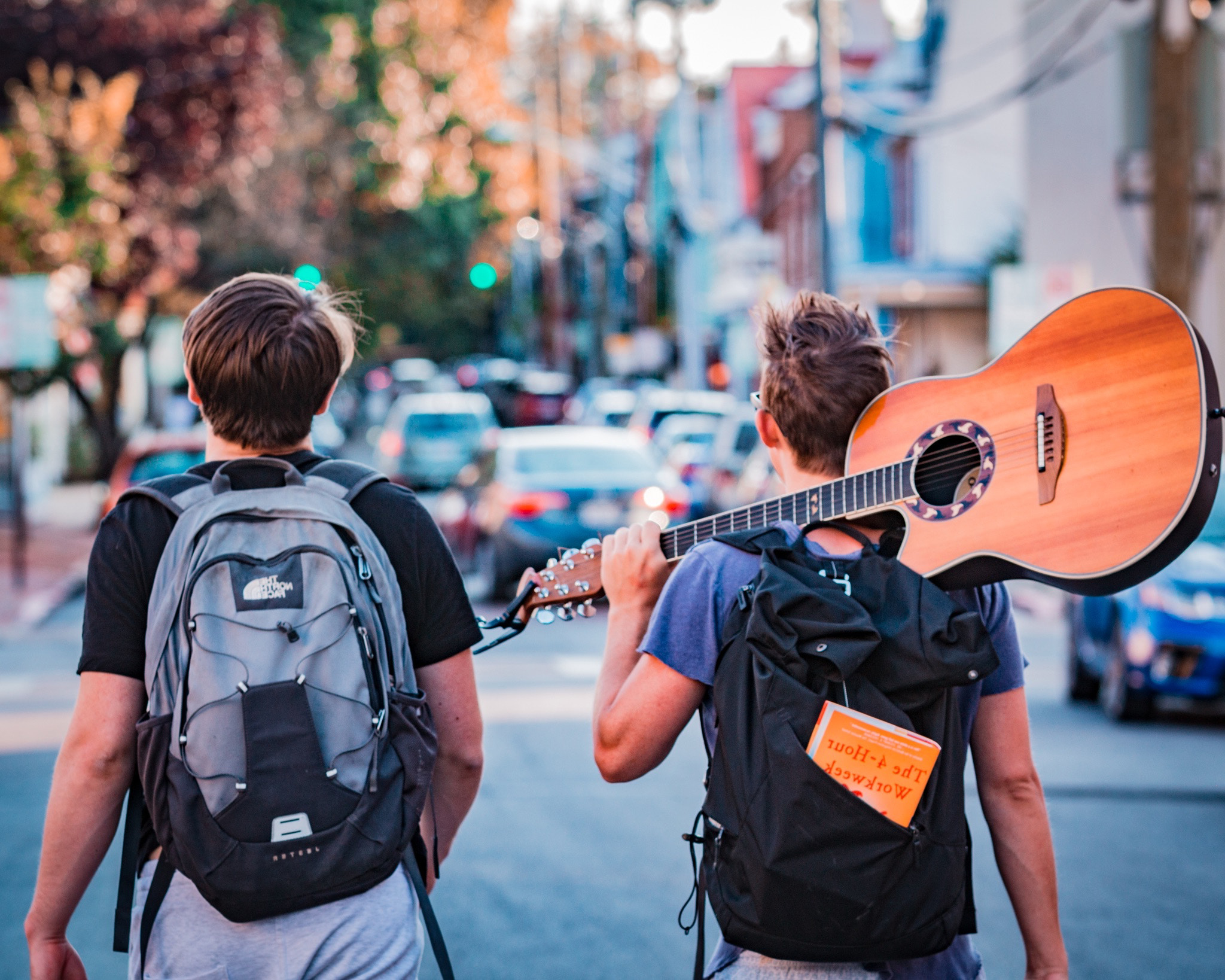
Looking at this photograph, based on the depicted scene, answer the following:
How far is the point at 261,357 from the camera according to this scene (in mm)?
2574

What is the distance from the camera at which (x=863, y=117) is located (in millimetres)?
32031

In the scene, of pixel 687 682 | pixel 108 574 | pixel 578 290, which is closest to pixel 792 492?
pixel 687 682

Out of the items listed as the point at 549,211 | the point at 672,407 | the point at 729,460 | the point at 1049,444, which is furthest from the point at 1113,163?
the point at 549,211

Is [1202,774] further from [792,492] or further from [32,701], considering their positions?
[32,701]

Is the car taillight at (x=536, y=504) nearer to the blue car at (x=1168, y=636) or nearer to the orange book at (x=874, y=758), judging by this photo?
the blue car at (x=1168, y=636)

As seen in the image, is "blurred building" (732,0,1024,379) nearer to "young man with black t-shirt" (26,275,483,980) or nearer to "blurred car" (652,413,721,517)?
"blurred car" (652,413,721,517)

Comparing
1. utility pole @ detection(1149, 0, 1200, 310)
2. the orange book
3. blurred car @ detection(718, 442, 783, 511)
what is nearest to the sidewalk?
blurred car @ detection(718, 442, 783, 511)

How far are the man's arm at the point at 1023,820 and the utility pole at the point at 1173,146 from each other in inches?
449

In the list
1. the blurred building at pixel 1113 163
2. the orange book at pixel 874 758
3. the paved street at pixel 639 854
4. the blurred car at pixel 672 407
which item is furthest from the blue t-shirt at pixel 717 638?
the blurred car at pixel 672 407

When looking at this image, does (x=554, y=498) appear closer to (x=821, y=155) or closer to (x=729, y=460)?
(x=729, y=460)

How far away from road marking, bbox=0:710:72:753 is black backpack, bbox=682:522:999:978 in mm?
6820

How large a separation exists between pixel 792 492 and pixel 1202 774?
626cm

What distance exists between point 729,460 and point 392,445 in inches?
363

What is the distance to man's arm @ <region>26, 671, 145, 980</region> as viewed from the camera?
2520 mm
